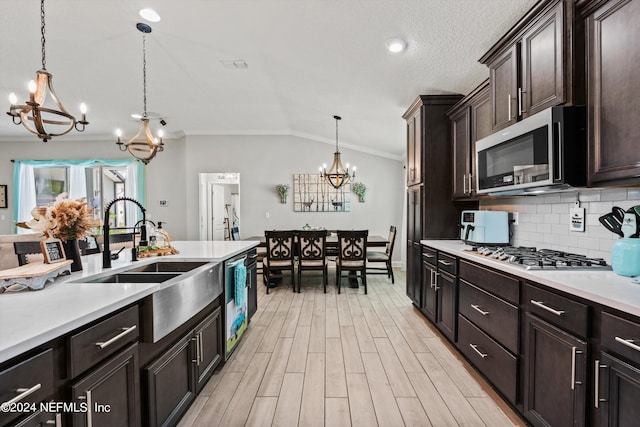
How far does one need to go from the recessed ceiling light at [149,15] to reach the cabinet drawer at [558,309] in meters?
3.46

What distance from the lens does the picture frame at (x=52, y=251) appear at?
148 centimetres

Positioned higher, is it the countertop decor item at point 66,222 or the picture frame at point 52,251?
the countertop decor item at point 66,222

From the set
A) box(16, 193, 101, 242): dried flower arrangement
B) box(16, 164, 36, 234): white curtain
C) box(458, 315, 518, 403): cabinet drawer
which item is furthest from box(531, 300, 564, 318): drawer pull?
box(16, 164, 36, 234): white curtain

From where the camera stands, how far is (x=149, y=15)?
270 cm

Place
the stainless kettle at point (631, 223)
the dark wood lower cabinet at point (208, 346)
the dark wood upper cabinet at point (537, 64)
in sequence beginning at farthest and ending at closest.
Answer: the dark wood lower cabinet at point (208, 346) < the dark wood upper cabinet at point (537, 64) < the stainless kettle at point (631, 223)

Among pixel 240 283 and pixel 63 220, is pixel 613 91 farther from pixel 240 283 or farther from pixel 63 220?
pixel 63 220

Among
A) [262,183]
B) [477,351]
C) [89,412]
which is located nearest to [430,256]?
[477,351]

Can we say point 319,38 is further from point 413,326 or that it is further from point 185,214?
point 185,214

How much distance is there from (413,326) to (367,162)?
3.92 m

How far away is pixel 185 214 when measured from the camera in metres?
6.39

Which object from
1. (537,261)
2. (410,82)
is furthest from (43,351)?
(410,82)

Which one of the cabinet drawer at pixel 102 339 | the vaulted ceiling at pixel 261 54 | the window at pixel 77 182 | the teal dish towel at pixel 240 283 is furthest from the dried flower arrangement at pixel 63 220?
the window at pixel 77 182

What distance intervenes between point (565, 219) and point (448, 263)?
908mm

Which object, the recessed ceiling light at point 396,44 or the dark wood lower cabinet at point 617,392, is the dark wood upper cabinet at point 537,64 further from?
the dark wood lower cabinet at point 617,392
